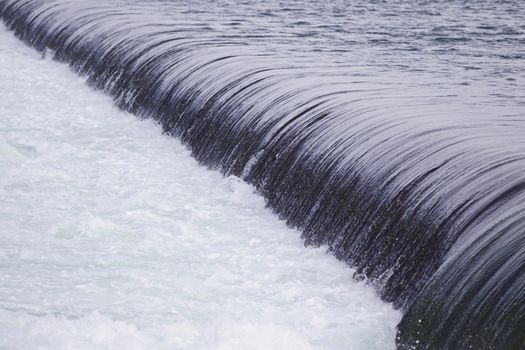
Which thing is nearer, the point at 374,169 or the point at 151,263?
the point at 151,263

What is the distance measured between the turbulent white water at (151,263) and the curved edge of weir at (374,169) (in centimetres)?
23

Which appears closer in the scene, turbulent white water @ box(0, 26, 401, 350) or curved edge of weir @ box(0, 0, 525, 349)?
curved edge of weir @ box(0, 0, 525, 349)

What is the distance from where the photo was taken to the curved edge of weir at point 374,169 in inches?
196

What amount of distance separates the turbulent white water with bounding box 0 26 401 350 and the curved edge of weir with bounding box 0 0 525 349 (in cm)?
23

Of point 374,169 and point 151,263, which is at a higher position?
point 374,169

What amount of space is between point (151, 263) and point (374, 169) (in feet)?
5.56

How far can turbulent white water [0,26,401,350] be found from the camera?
5.15 m

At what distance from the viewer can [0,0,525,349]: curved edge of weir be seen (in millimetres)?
4984

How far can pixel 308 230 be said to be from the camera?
6.86 meters

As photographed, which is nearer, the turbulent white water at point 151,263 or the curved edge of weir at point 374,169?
the curved edge of weir at point 374,169

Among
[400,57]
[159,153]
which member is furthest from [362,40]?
[159,153]

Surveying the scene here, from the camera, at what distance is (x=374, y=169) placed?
6695mm

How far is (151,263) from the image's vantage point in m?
6.21

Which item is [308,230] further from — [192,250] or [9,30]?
[9,30]
